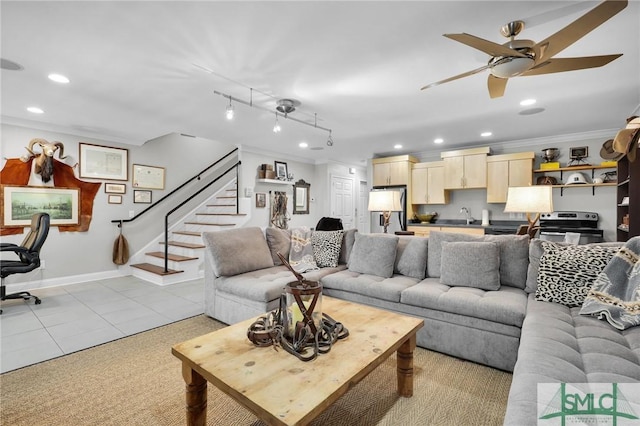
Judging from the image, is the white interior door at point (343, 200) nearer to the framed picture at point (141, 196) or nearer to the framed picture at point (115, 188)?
the framed picture at point (141, 196)

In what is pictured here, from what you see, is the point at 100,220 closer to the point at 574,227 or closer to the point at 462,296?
the point at 462,296

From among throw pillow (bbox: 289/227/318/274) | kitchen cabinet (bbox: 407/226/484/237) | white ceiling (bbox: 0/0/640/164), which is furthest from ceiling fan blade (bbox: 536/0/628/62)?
kitchen cabinet (bbox: 407/226/484/237)

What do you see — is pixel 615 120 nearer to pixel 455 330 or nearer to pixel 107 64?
pixel 455 330

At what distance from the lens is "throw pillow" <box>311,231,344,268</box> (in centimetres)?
350

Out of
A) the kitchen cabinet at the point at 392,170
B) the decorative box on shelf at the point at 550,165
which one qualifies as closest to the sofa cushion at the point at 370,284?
the kitchen cabinet at the point at 392,170

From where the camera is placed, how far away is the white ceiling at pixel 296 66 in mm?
1938

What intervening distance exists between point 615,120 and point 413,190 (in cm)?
317

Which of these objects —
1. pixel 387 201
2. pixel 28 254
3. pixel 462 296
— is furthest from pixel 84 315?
pixel 462 296

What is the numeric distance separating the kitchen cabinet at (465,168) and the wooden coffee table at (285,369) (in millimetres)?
4538

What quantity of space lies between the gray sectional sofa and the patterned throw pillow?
0.09m

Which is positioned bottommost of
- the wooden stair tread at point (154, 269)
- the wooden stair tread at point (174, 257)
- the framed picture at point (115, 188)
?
the wooden stair tread at point (154, 269)

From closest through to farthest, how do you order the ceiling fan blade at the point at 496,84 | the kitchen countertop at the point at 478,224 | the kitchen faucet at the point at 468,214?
the ceiling fan blade at the point at 496,84 → the kitchen countertop at the point at 478,224 → the kitchen faucet at the point at 468,214

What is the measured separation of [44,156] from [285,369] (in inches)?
200

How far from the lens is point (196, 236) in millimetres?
5672
